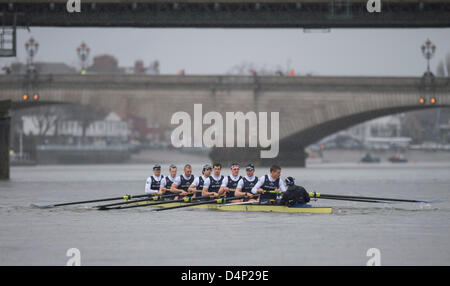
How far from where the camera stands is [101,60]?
540 feet

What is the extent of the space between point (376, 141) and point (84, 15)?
362 ft

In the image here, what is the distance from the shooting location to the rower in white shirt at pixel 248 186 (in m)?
25.3

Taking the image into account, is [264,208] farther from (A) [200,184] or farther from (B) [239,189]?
(A) [200,184]

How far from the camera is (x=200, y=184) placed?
26969 millimetres

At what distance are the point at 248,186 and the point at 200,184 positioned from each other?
1.92m

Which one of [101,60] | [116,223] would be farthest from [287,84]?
[101,60]

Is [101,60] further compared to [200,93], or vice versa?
[101,60]

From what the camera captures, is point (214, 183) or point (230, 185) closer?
point (230, 185)

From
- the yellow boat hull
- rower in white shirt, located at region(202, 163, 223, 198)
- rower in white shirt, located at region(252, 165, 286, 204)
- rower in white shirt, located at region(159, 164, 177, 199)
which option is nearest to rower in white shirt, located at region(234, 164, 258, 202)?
rower in white shirt, located at region(252, 165, 286, 204)

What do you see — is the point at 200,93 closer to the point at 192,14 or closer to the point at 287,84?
the point at 287,84

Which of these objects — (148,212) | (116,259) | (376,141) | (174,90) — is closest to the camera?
(116,259)

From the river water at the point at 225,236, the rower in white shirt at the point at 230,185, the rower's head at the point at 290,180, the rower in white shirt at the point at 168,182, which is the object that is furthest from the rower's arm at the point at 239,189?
the rower in white shirt at the point at 168,182

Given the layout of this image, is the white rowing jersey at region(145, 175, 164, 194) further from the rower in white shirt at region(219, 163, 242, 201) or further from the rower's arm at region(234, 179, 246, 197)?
the rower's arm at region(234, 179, 246, 197)

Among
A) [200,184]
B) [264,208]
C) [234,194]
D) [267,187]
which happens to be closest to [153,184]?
[200,184]
